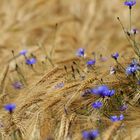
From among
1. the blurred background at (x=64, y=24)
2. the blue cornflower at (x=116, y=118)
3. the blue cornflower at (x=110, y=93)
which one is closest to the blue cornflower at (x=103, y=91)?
the blue cornflower at (x=110, y=93)

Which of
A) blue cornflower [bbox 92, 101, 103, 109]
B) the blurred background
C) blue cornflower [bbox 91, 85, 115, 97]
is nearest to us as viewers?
blue cornflower [bbox 91, 85, 115, 97]

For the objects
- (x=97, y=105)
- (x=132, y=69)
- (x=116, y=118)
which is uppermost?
(x=132, y=69)

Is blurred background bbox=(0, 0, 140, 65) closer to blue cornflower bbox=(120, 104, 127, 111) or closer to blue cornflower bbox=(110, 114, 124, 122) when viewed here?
blue cornflower bbox=(120, 104, 127, 111)

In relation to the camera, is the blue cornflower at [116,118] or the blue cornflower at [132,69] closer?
the blue cornflower at [116,118]

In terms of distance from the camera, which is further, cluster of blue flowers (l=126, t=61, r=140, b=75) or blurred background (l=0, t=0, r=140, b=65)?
blurred background (l=0, t=0, r=140, b=65)

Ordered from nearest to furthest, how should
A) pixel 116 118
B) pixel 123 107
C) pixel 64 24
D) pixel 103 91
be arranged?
pixel 103 91
pixel 116 118
pixel 123 107
pixel 64 24

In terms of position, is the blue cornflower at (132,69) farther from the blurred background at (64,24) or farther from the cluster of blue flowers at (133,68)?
the blurred background at (64,24)

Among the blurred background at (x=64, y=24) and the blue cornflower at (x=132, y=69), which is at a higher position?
the blurred background at (x=64, y=24)

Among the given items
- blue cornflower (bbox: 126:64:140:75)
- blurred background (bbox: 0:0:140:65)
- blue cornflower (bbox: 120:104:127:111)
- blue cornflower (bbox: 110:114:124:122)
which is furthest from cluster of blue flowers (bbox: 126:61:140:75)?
blurred background (bbox: 0:0:140:65)

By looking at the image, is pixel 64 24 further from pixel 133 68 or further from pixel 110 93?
pixel 110 93

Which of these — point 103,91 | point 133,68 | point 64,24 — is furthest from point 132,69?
point 64,24

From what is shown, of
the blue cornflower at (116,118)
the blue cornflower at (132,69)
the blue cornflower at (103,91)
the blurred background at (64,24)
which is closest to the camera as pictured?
the blue cornflower at (103,91)

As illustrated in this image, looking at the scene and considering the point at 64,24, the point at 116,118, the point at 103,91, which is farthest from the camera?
the point at 64,24
